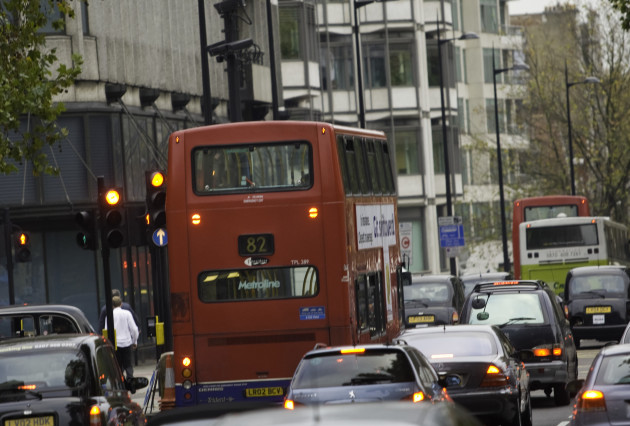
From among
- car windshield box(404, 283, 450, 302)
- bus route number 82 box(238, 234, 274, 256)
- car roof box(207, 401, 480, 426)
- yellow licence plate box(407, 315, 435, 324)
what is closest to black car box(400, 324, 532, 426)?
bus route number 82 box(238, 234, 274, 256)

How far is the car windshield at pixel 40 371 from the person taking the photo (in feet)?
44.8

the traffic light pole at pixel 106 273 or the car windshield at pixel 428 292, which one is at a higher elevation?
the traffic light pole at pixel 106 273

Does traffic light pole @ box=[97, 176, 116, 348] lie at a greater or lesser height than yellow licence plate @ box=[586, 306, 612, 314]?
greater

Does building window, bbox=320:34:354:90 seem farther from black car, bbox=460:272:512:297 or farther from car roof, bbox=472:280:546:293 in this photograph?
car roof, bbox=472:280:546:293

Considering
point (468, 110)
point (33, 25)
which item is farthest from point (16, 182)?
point (468, 110)

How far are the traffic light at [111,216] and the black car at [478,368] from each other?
16.2ft

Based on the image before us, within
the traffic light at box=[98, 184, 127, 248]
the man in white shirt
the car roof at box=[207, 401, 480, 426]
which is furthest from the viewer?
the man in white shirt

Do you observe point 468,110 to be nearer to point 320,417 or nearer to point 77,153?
point 77,153

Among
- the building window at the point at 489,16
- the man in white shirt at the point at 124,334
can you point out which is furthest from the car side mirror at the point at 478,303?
the building window at the point at 489,16

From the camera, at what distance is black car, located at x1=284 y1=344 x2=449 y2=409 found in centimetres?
1406

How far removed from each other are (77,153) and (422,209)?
39042 millimetres

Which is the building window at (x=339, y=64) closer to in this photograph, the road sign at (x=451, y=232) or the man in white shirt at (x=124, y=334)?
the road sign at (x=451, y=232)

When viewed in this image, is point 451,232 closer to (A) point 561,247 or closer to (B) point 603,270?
(A) point 561,247

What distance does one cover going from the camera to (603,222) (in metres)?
47.7
